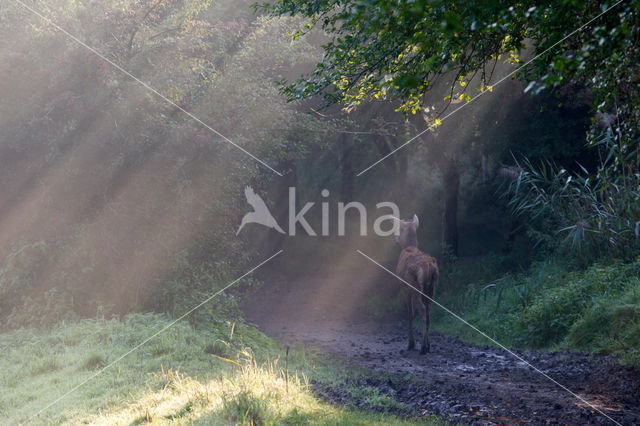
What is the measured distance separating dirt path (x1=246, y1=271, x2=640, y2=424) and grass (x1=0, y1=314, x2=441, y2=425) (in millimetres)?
564

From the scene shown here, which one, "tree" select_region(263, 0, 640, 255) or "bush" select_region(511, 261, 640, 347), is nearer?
"tree" select_region(263, 0, 640, 255)

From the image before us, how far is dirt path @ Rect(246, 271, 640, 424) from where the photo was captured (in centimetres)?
634

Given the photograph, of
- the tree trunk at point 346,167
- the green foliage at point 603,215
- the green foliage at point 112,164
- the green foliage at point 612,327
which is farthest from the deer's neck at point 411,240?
the tree trunk at point 346,167

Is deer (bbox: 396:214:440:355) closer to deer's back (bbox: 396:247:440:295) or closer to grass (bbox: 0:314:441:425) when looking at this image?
deer's back (bbox: 396:247:440:295)

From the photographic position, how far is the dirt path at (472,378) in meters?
6.34

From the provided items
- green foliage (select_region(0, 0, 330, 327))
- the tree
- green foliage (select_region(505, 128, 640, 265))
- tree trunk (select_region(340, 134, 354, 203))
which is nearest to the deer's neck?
green foliage (select_region(505, 128, 640, 265))

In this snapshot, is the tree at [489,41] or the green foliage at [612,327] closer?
the tree at [489,41]

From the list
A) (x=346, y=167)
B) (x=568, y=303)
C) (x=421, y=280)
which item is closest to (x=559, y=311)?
(x=568, y=303)

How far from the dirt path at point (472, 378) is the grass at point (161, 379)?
56cm

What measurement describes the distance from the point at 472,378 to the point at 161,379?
14.4ft

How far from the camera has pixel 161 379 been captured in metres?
7.45

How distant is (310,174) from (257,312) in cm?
947

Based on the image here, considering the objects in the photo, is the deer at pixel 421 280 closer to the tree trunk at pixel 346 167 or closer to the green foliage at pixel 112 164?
the green foliage at pixel 112 164

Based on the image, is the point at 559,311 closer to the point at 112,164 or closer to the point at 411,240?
the point at 411,240
